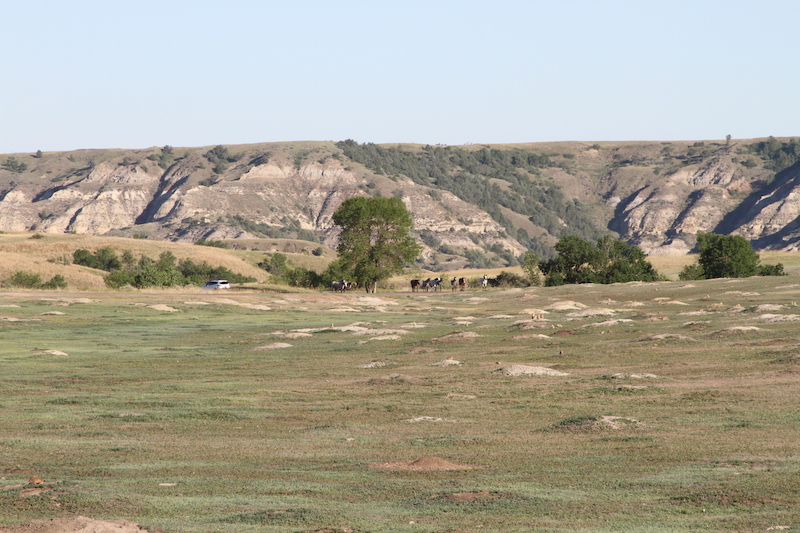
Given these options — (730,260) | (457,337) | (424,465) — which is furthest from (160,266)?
(424,465)

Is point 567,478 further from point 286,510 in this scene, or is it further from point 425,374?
point 425,374

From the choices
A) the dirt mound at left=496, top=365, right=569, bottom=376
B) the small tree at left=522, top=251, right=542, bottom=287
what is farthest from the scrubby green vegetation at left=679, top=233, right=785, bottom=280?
the dirt mound at left=496, top=365, right=569, bottom=376

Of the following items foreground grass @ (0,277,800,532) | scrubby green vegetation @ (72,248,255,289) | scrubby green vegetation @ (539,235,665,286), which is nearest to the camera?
foreground grass @ (0,277,800,532)

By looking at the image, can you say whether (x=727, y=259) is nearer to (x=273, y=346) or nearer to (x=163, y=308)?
(x=163, y=308)

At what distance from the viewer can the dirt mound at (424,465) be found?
1606cm

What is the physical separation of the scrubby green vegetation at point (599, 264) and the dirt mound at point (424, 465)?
90420 mm

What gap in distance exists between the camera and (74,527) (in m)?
11.0

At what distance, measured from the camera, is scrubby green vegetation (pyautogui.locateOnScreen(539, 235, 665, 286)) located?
105 meters

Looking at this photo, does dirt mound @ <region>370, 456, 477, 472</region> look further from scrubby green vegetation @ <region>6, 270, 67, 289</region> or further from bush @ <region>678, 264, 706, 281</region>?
bush @ <region>678, 264, 706, 281</region>

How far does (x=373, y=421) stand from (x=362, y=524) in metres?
10.4

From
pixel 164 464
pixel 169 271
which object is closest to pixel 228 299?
pixel 169 271

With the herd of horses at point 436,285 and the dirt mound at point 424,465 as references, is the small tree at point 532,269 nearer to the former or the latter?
the herd of horses at point 436,285

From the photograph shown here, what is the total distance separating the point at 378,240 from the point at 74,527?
9288 centimetres

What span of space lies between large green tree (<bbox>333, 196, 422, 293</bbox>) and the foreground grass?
170ft
